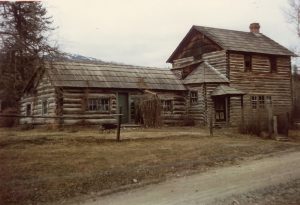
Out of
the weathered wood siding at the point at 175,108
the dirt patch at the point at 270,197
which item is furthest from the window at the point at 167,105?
the dirt patch at the point at 270,197

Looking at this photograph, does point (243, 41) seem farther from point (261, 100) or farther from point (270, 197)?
point (270, 197)

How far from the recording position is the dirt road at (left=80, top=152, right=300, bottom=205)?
1012 centimetres

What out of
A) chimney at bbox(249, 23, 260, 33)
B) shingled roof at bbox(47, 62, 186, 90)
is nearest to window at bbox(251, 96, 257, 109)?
shingled roof at bbox(47, 62, 186, 90)

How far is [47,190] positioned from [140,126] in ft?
55.7

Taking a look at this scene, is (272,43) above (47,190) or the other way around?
above

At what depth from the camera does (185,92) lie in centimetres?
3253

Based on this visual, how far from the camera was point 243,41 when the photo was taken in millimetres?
35750

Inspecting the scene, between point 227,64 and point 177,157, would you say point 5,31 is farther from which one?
point 227,64

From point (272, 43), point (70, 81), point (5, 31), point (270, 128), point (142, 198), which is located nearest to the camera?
point (142, 198)

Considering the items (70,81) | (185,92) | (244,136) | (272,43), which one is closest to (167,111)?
(185,92)

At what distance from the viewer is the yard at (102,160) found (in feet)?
35.9

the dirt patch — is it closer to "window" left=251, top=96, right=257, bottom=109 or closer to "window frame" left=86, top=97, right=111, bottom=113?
"window frame" left=86, top=97, right=111, bottom=113

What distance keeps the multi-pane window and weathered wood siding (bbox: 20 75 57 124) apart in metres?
15.3

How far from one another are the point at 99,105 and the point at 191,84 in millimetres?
7459
